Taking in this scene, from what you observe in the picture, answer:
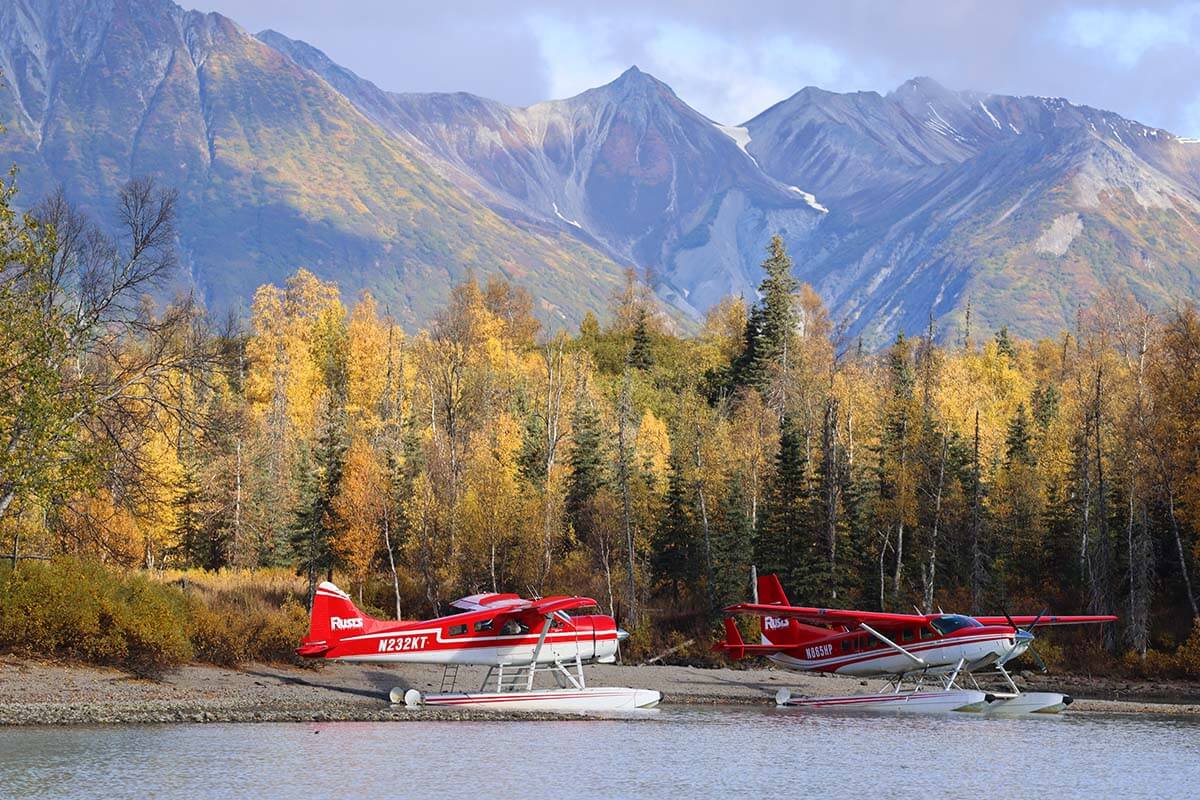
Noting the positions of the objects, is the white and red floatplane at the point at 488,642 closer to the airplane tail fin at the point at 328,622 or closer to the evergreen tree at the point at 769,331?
the airplane tail fin at the point at 328,622

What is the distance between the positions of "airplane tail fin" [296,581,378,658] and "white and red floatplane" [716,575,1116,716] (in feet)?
39.2

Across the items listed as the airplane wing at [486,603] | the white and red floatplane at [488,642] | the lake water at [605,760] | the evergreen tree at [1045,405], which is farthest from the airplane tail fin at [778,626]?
the evergreen tree at [1045,405]

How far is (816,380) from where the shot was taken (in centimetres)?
8288

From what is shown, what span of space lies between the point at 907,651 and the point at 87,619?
23.3 metres

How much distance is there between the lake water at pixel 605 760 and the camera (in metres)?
24.7

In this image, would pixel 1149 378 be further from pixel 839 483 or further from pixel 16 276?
pixel 16 276

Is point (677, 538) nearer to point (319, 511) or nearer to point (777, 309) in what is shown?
point (319, 511)

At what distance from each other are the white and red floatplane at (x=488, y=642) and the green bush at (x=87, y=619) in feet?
13.5

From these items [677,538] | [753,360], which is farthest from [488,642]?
[753,360]

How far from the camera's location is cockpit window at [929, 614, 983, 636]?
3834 centimetres

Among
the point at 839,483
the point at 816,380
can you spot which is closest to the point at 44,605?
the point at 839,483

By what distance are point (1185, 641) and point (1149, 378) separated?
40.5ft

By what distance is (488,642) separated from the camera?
3538 centimetres

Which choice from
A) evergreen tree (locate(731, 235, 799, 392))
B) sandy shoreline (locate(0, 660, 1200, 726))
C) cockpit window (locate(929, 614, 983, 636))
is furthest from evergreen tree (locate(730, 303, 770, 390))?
cockpit window (locate(929, 614, 983, 636))
